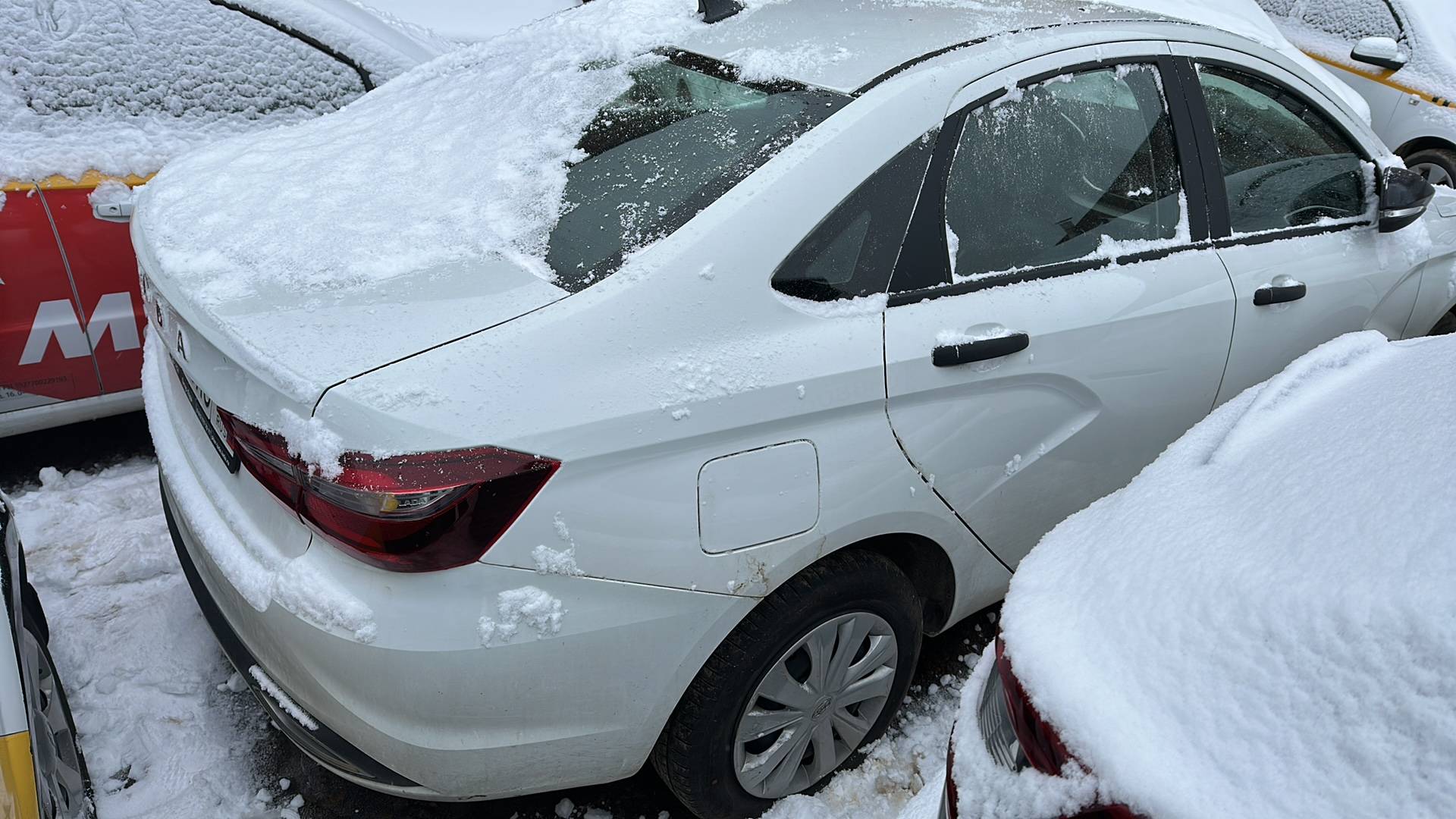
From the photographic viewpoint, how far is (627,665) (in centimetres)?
171

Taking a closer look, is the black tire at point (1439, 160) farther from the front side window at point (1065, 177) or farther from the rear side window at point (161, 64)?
the rear side window at point (161, 64)

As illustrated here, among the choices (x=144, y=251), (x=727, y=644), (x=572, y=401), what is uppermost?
(x=572, y=401)

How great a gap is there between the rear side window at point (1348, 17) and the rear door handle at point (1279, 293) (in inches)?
167

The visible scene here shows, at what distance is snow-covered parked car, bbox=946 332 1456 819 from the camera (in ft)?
3.47

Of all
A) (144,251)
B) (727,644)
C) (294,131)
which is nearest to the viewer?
(727,644)

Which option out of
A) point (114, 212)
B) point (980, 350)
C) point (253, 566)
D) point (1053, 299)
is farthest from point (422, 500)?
point (114, 212)

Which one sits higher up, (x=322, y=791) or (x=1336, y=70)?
(x=1336, y=70)

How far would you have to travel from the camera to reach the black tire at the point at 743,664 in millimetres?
1875

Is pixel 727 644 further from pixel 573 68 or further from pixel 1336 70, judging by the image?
pixel 1336 70

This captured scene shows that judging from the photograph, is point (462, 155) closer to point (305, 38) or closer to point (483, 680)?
point (483, 680)

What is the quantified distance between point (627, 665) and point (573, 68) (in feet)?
4.58

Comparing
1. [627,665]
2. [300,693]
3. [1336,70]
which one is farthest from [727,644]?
[1336,70]

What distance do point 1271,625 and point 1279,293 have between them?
1.60 meters

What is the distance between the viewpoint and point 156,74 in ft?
10.1
